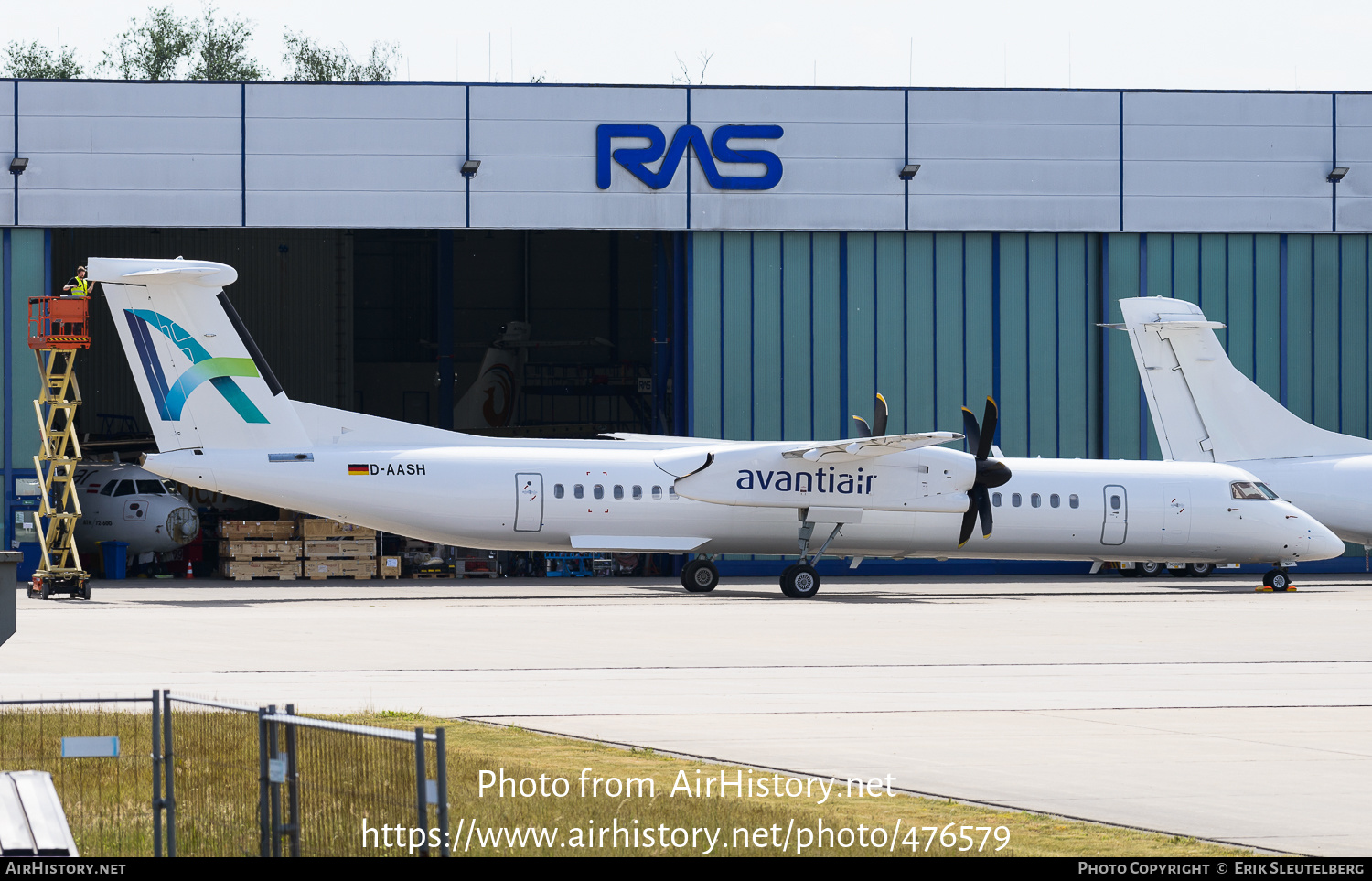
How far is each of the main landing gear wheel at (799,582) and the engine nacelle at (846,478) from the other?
1376mm

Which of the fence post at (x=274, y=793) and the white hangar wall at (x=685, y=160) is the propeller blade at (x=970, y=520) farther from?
the fence post at (x=274, y=793)

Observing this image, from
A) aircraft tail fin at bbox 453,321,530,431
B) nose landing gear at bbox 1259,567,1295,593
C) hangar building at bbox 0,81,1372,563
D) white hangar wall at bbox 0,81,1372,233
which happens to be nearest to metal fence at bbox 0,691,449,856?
nose landing gear at bbox 1259,567,1295,593

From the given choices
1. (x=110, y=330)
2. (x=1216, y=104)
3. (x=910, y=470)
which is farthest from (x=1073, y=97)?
(x=110, y=330)

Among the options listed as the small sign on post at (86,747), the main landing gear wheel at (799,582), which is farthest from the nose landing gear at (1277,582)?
the small sign on post at (86,747)

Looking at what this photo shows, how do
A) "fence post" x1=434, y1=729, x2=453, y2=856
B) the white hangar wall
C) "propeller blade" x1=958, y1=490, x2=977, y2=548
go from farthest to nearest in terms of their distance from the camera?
1. the white hangar wall
2. "propeller blade" x1=958, y1=490, x2=977, y2=548
3. "fence post" x1=434, y1=729, x2=453, y2=856

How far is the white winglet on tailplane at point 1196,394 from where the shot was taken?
37.2 metres

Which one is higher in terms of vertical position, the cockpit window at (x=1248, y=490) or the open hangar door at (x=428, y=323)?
the open hangar door at (x=428, y=323)

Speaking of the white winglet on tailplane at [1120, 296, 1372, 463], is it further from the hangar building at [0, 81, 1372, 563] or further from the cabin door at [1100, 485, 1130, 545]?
the hangar building at [0, 81, 1372, 563]

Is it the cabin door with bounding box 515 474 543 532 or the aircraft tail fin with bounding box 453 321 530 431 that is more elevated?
the aircraft tail fin with bounding box 453 321 530 431

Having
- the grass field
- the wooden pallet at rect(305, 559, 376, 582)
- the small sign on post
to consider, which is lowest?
the wooden pallet at rect(305, 559, 376, 582)

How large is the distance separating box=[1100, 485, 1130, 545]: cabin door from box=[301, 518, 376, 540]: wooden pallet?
18275mm

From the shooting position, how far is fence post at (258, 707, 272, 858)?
7.62 meters

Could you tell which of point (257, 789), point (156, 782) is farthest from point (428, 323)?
point (257, 789)

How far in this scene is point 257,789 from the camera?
328 inches
